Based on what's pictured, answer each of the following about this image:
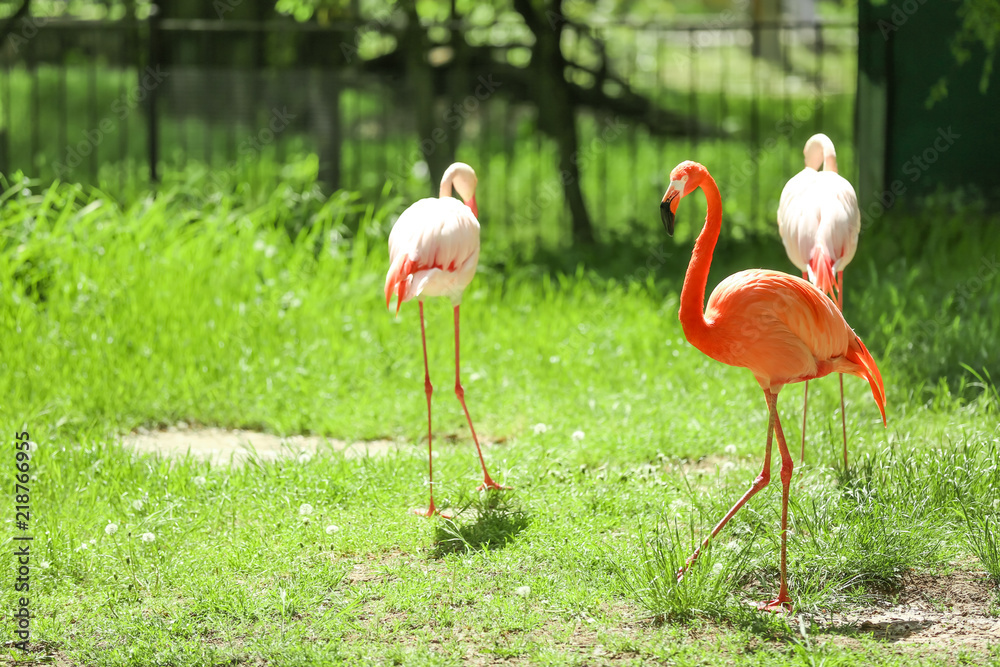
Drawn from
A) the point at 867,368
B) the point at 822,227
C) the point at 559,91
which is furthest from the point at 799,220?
the point at 559,91

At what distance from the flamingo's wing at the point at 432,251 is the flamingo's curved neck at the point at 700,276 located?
1.10 meters

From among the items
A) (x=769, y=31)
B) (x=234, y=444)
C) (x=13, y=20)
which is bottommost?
(x=234, y=444)

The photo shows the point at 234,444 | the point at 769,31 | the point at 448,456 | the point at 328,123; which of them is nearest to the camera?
the point at 448,456

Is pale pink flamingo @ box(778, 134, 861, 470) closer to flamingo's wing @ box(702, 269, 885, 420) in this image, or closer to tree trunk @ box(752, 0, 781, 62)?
flamingo's wing @ box(702, 269, 885, 420)

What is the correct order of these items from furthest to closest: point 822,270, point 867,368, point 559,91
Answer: point 559,91 < point 822,270 < point 867,368

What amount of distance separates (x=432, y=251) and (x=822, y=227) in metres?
1.67

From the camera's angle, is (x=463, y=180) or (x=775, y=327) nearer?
(x=775, y=327)

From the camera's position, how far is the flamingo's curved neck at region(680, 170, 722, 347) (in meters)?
3.61

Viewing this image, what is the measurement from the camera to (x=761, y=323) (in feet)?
11.9

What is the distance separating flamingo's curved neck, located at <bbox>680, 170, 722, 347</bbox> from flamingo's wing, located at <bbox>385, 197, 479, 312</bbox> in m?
1.10

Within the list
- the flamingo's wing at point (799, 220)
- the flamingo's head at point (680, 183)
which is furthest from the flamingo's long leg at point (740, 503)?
the flamingo's wing at point (799, 220)

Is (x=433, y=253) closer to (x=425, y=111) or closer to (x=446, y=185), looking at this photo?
(x=446, y=185)

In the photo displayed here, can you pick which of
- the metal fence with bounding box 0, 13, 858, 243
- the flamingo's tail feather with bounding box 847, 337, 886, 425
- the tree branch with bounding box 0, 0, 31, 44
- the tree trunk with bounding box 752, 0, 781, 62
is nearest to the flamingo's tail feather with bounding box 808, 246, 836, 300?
the flamingo's tail feather with bounding box 847, 337, 886, 425

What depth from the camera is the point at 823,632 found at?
11.4 feet
